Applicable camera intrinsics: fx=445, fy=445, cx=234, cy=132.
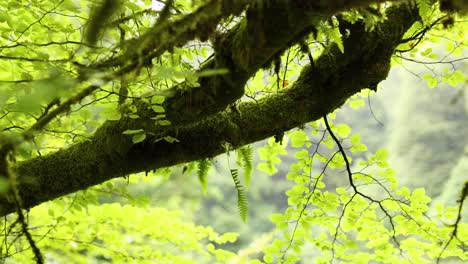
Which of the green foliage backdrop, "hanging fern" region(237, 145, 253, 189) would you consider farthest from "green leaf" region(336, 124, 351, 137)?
"hanging fern" region(237, 145, 253, 189)

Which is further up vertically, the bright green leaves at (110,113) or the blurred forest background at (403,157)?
the blurred forest background at (403,157)

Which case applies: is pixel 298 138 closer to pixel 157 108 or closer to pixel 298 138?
pixel 298 138

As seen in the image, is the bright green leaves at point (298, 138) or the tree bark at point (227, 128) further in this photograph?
the bright green leaves at point (298, 138)

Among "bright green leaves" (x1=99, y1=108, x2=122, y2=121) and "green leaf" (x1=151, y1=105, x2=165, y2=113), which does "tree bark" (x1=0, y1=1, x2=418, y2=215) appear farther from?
"green leaf" (x1=151, y1=105, x2=165, y2=113)

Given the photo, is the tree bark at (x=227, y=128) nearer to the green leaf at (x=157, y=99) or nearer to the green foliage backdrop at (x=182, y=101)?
the green foliage backdrop at (x=182, y=101)

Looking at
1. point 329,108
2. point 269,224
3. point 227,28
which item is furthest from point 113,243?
point 269,224

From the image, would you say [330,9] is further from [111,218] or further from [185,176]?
[111,218]

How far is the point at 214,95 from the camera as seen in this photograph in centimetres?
178

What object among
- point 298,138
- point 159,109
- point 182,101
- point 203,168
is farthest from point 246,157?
point 159,109

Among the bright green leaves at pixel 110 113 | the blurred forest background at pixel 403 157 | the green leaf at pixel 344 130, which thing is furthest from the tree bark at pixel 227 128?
the blurred forest background at pixel 403 157

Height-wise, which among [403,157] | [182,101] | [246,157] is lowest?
[182,101]

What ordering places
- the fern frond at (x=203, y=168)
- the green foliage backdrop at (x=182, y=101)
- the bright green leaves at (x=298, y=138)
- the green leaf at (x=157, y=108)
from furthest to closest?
the bright green leaves at (x=298, y=138)
the fern frond at (x=203, y=168)
the green leaf at (x=157, y=108)
the green foliage backdrop at (x=182, y=101)

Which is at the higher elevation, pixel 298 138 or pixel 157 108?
pixel 298 138

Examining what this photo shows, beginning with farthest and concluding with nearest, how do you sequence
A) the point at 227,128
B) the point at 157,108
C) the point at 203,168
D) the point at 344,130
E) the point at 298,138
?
the point at 344,130, the point at 298,138, the point at 203,168, the point at 227,128, the point at 157,108
